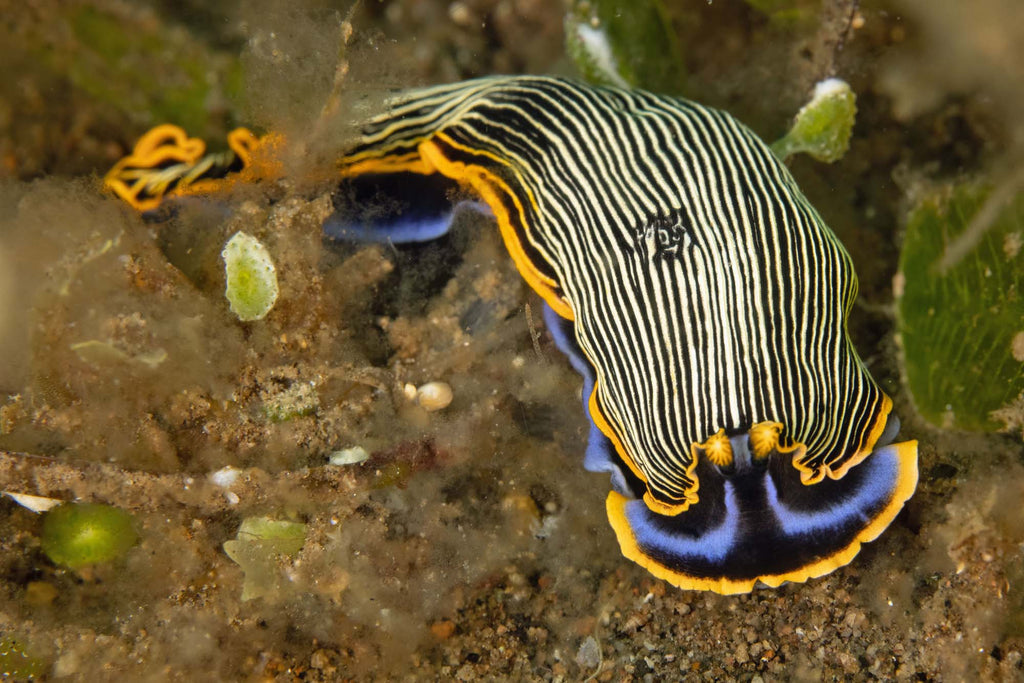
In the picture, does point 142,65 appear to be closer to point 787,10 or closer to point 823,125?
point 787,10

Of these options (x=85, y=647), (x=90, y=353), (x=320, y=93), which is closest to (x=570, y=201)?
(x=320, y=93)

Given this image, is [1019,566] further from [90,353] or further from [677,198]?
[90,353]

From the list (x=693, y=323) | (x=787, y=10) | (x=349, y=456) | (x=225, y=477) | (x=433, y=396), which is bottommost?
(x=225, y=477)

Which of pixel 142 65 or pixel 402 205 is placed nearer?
pixel 402 205

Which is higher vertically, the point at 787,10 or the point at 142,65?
the point at 787,10

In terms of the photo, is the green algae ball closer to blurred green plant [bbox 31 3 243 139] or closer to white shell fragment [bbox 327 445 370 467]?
white shell fragment [bbox 327 445 370 467]

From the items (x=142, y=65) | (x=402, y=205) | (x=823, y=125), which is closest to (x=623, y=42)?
(x=823, y=125)
